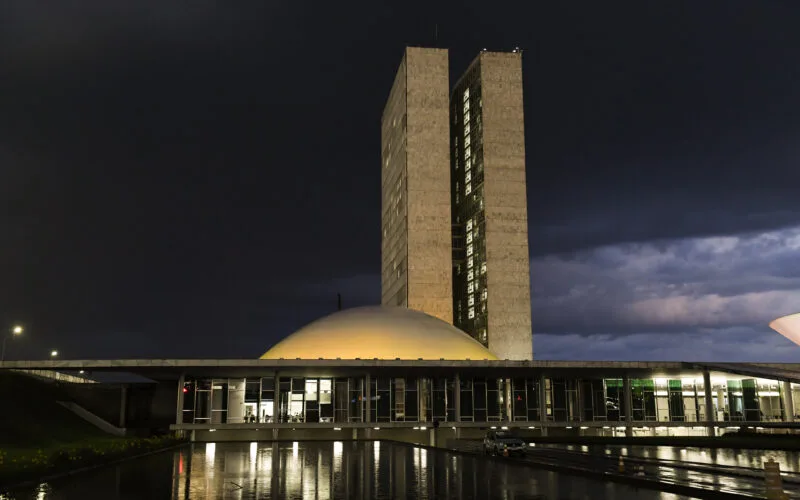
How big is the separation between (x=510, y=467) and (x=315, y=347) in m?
49.1

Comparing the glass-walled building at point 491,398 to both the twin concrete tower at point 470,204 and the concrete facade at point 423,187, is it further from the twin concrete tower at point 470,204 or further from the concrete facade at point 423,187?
the concrete facade at point 423,187

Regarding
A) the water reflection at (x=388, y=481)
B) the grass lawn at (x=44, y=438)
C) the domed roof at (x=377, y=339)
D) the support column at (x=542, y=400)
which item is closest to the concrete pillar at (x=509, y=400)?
the support column at (x=542, y=400)

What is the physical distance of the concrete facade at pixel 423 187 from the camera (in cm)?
→ 11469

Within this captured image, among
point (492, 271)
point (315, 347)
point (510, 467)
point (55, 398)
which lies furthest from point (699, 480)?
point (492, 271)

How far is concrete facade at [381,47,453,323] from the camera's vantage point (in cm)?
11469

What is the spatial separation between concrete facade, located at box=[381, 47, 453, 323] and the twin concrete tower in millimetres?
151

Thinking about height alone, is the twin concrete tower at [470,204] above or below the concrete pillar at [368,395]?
above

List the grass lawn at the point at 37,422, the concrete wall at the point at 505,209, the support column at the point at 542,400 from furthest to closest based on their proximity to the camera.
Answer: the concrete wall at the point at 505,209
the support column at the point at 542,400
the grass lawn at the point at 37,422

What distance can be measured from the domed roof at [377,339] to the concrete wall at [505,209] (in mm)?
25802

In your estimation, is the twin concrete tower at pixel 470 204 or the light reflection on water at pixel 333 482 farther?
the twin concrete tower at pixel 470 204

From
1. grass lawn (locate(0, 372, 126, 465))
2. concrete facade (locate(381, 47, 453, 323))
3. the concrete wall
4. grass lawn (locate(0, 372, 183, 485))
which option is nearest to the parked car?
grass lawn (locate(0, 372, 183, 485))

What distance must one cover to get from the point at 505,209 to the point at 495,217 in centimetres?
204

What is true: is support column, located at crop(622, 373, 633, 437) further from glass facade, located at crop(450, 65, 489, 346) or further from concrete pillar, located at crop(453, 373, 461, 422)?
glass facade, located at crop(450, 65, 489, 346)

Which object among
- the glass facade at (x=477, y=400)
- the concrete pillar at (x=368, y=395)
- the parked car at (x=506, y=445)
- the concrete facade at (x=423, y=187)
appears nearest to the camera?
the parked car at (x=506, y=445)
